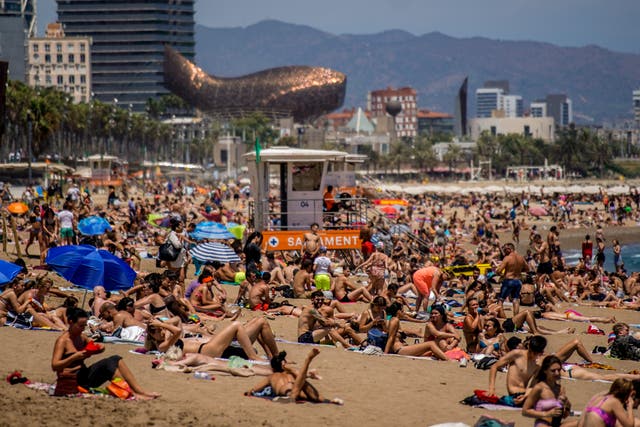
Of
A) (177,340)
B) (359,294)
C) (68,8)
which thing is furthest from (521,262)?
(68,8)

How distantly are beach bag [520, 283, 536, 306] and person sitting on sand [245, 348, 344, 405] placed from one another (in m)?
8.31

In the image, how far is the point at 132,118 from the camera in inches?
3740

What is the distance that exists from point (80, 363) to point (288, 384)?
5.92 feet

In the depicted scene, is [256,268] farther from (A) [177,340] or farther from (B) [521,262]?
(A) [177,340]

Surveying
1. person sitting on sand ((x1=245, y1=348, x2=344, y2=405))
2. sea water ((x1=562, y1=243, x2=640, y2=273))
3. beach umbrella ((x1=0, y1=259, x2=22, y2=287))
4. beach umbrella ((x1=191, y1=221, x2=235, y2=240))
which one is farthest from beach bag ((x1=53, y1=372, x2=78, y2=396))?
sea water ((x1=562, y1=243, x2=640, y2=273))

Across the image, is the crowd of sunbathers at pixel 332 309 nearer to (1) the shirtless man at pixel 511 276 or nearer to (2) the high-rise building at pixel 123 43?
(1) the shirtless man at pixel 511 276

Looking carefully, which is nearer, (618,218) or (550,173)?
(618,218)

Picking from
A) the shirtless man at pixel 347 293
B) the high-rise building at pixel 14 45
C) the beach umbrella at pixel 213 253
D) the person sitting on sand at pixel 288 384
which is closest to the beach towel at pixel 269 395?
the person sitting on sand at pixel 288 384

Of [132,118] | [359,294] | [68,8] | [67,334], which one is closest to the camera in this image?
[67,334]

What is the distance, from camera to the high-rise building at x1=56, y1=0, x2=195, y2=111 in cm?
15400

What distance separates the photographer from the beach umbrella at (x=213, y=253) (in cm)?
1708

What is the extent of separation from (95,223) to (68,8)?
14283 cm

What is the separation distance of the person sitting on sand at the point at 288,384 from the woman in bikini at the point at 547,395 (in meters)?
1.67

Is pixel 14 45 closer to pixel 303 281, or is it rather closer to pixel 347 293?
pixel 303 281
